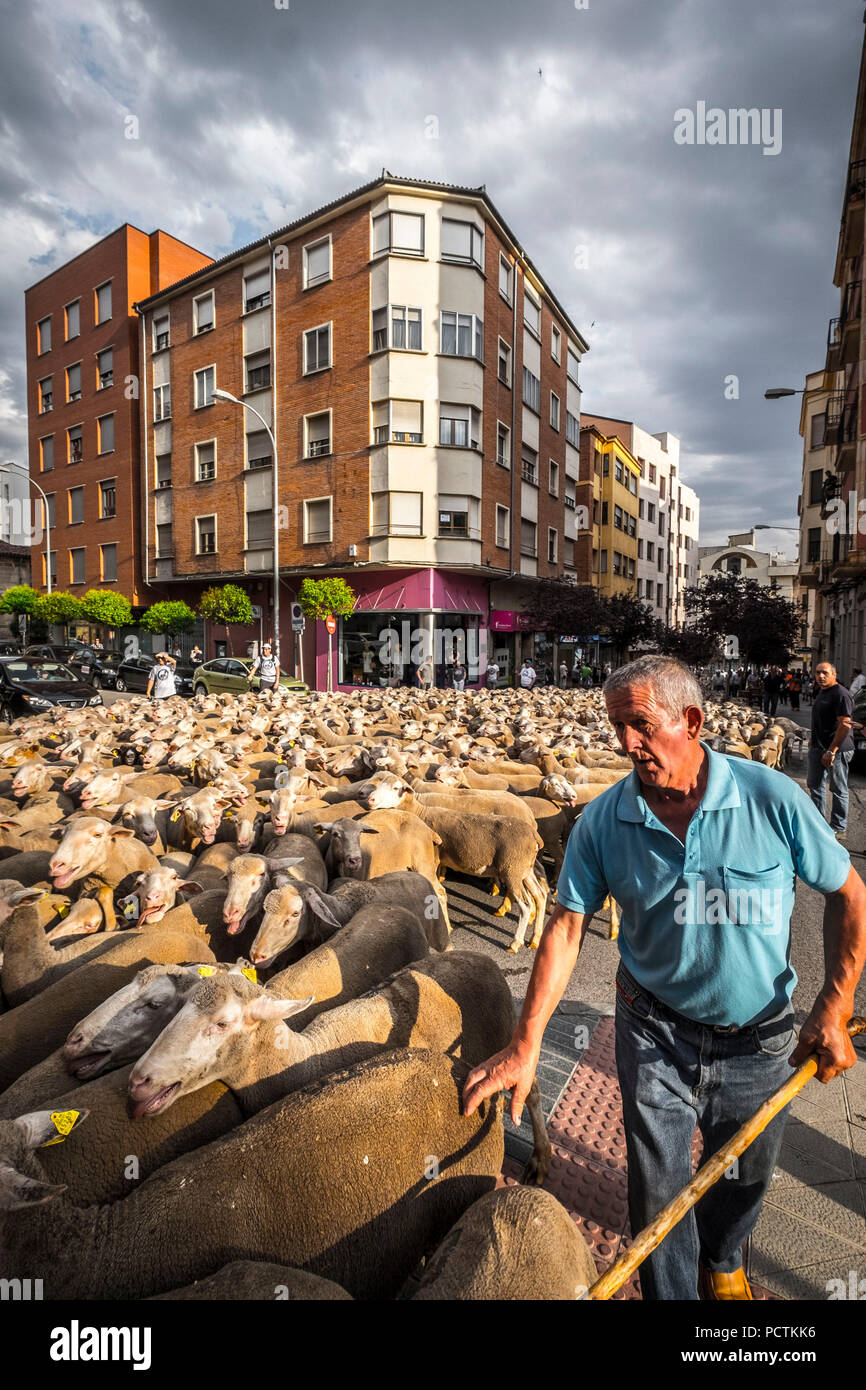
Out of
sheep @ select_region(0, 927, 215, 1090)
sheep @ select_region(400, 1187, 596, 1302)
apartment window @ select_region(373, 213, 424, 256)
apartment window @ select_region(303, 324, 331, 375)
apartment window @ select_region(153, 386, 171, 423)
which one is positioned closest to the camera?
sheep @ select_region(400, 1187, 596, 1302)

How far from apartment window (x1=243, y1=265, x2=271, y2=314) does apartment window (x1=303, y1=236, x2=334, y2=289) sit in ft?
8.15

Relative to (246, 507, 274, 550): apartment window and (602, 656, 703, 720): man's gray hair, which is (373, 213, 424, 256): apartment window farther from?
(602, 656, 703, 720): man's gray hair

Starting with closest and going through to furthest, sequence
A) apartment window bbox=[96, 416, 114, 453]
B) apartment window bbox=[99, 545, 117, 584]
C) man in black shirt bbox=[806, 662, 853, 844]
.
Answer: man in black shirt bbox=[806, 662, 853, 844] → apartment window bbox=[99, 545, 117, 584] → apartment window bbox=[96, 416, 114, 453]

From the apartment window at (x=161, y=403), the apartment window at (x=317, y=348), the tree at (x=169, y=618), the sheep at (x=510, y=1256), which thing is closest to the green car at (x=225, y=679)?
the tree at (x=169, y=618)

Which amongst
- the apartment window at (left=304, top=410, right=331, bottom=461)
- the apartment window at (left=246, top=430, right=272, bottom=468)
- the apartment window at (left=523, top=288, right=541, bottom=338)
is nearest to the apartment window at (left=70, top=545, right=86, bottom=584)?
the apartment window at (left=246, top=430, right=272, bottom=468)

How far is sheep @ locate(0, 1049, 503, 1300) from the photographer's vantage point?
203 centimetres

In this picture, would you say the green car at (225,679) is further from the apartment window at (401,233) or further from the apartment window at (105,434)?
the apartment window at (105,434)

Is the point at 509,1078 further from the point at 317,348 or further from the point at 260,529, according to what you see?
the point at 317,348

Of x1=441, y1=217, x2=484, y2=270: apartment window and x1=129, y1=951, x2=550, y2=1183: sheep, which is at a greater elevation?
x1=441, y1=217, x2=484, y2=270: apartment window

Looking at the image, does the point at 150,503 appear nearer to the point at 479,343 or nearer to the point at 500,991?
the point at 479,343

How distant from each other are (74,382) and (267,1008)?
49.7m

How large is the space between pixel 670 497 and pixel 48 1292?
70202 mm

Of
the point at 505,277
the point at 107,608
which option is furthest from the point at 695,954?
the point at 107,608
